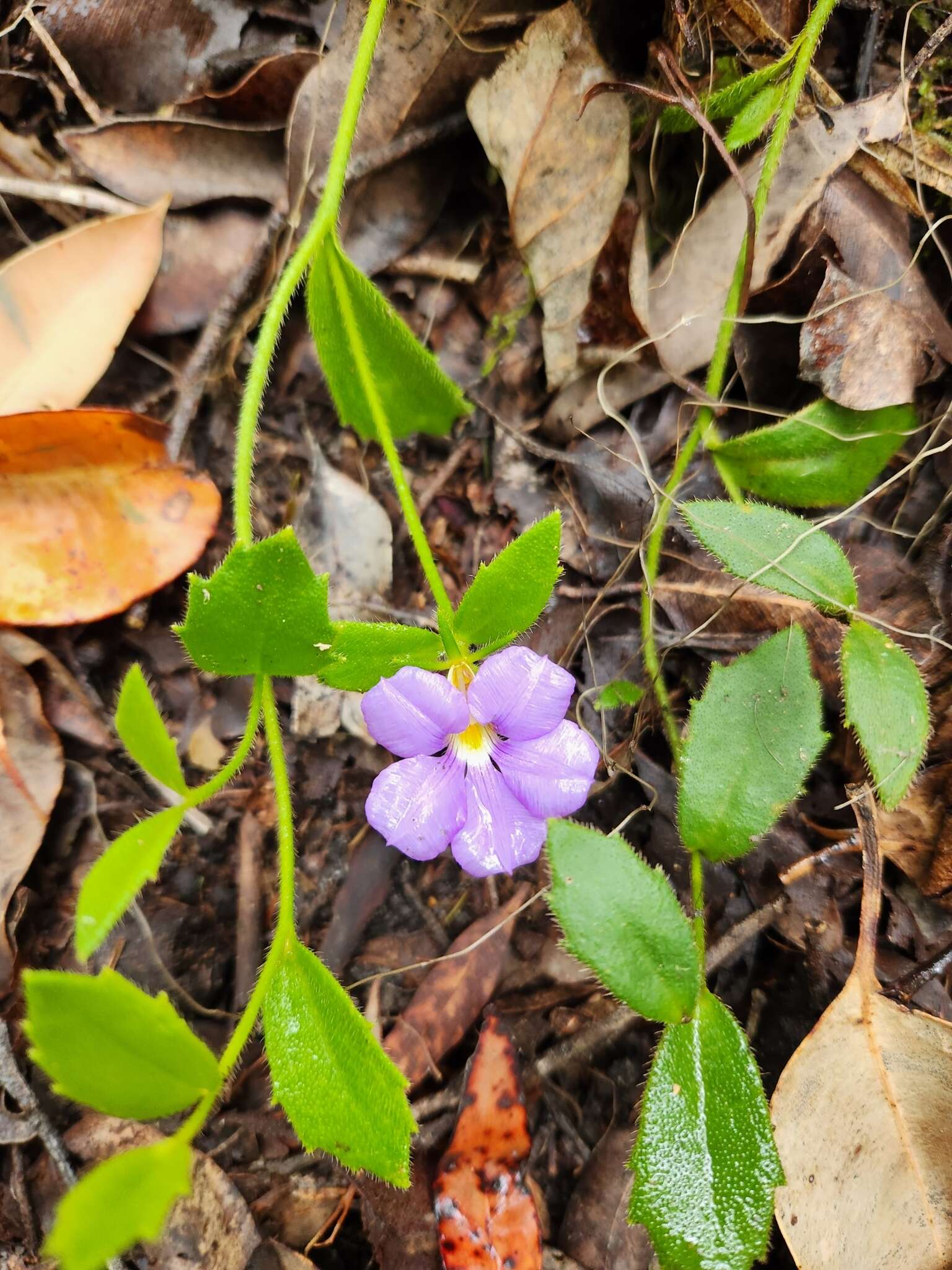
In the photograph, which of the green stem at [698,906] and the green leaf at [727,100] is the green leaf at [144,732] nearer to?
the green stem at [698,906]

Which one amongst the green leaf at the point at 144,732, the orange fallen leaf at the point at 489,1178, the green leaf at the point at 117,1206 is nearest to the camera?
the green leaf at the point at 117,1206

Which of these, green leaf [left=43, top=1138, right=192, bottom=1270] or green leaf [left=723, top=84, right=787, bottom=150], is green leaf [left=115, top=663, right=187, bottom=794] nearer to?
green leaf [left=43, top=1138, right=192, bottom=1270]

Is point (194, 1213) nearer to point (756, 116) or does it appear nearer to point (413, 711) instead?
point (413, 711)

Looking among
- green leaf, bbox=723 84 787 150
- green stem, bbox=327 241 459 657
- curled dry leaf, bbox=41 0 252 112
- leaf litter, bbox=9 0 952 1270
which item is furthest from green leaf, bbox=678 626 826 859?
curled dry leaf, bbox=41 0 252 112

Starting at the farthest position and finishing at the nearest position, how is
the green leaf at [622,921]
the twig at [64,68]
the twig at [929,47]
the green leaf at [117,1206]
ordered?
1. the twig at [64,68]
2. the twig at [929,47]
3. the green leaf at [622,921]
4. the green leaf at [117,1206]

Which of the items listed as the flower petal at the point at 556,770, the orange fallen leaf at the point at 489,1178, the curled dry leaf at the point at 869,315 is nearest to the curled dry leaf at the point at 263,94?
the curled dry leaf at the point at 869,315

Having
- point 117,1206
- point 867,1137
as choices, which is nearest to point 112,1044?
point 117,1206

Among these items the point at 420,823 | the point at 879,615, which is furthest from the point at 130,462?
the point at 879,615
